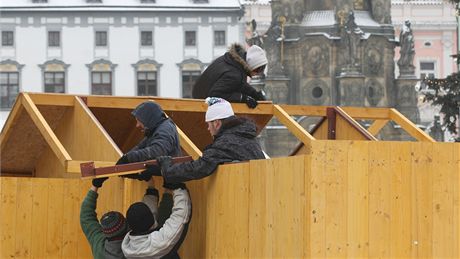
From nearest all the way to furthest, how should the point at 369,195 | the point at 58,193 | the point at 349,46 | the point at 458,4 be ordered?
the point at 369,195 < the point at 58,193 < the point at 458,4 < the point at 349,46

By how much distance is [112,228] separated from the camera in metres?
9.14

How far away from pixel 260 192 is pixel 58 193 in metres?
2.52

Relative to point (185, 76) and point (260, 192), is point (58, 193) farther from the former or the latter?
point (185, 76)

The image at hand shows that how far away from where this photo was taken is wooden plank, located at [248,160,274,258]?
8.27 metres

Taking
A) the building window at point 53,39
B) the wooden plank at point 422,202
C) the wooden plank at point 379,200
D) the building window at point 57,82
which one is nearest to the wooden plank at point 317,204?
the wooden plank at point 379,200

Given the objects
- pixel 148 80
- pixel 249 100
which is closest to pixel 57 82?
pixel 148 80

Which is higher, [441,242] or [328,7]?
[328,7]

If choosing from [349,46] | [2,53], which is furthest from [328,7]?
[2,53]

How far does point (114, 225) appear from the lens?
30.0ft

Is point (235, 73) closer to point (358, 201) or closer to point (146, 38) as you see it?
point (358, 201)

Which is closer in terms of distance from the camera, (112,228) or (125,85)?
(112,228)

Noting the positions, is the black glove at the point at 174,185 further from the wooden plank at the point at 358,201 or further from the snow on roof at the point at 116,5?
the snow on roof at the point at 116,5

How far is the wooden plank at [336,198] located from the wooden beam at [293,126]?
1.05 metres

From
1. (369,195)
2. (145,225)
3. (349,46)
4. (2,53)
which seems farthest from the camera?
(2,53)
